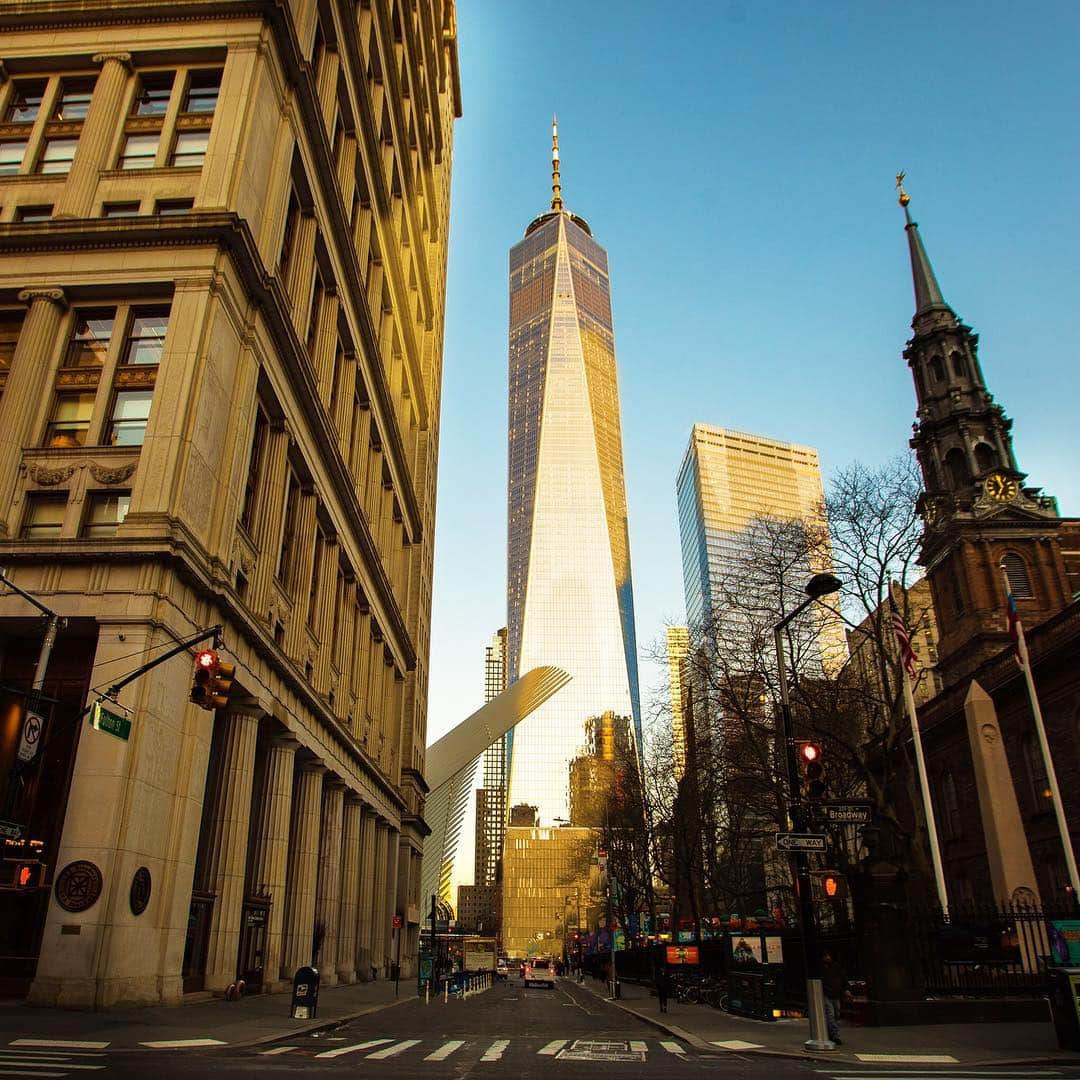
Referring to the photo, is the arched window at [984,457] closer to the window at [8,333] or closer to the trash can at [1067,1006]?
the trash can at [1067,1006]

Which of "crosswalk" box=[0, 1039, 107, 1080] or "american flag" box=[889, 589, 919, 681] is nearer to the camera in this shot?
"crosswalk" box=[0, 1039, 107, 1080]

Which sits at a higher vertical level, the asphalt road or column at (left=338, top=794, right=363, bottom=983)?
column at (left=338, top=794, right=363, bottom=983)

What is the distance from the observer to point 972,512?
199 feet

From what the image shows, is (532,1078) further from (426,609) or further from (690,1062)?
(426,609)

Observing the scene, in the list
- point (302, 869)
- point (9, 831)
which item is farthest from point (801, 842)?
point (302, 869)

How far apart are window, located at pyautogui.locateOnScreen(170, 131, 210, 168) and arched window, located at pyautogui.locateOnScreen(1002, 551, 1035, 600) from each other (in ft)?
174

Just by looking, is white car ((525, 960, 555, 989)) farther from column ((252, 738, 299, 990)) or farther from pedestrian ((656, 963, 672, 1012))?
pedestrian ((656, 963, 672, 1012))

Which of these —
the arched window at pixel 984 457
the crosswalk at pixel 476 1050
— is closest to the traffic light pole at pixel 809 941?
the crosswalk at pixel 476 1050

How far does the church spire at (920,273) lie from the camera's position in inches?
2788

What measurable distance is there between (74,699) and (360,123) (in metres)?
34.8

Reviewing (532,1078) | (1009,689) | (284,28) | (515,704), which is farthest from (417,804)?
(532,1078)

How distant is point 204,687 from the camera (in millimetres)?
15672

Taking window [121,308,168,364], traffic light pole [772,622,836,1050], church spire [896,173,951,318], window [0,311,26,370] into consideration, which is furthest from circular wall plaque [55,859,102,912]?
church spire [896,173,951,318]

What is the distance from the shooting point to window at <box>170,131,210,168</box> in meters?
29.8
